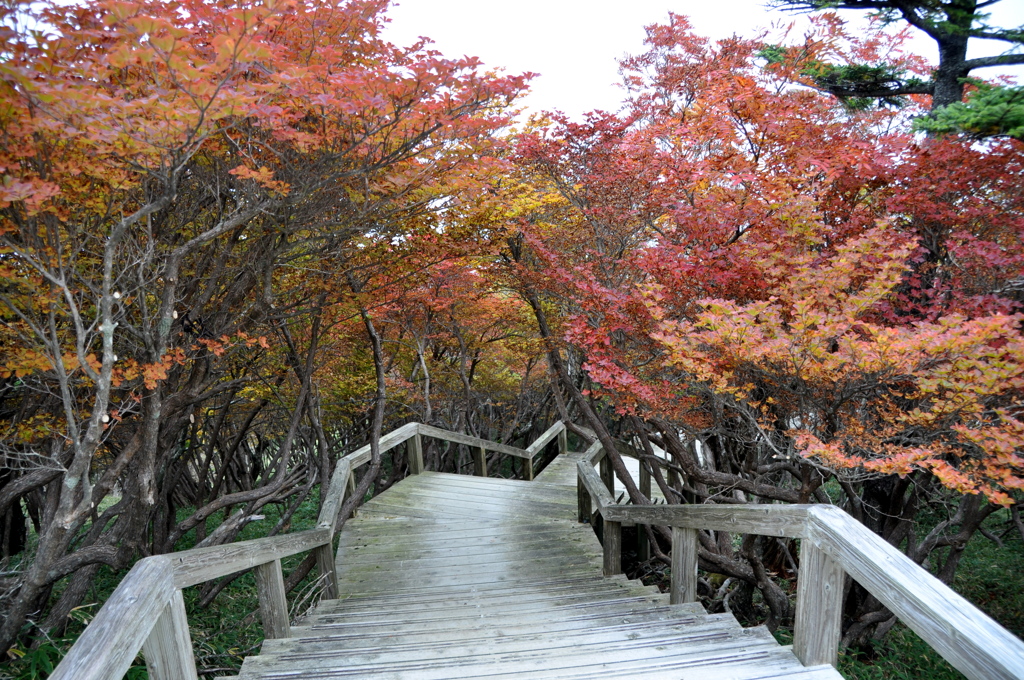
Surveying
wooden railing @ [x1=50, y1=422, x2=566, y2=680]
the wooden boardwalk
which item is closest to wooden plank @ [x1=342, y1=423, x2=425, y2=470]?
the wooden boardwalk

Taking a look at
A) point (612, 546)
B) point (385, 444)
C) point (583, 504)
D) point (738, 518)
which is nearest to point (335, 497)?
point (385, 444)

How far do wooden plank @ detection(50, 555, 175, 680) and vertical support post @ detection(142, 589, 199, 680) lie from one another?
0.19 feet

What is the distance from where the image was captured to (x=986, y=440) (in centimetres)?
363

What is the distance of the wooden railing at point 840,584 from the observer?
156 cm

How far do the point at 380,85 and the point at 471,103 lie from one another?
26.2 inches

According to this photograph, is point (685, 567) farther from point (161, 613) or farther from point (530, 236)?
point (530, 236)

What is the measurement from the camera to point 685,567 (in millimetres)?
3850

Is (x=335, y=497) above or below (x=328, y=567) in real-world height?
above

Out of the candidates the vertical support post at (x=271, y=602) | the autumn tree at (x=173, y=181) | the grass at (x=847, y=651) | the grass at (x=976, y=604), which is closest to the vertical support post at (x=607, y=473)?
the grass at (x=847, y=651)

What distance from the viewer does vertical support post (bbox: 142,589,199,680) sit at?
7.16ft

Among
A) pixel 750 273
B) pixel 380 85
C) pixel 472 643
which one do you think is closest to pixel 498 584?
pixel 472 643

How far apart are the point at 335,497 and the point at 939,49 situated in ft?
21.8

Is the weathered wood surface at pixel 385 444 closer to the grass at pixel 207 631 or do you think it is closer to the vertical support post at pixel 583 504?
the grass at pixel 207 631

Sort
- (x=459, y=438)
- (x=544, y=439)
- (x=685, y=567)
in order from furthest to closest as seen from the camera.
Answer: (x=544, y=439), (x=459, y=438), (x=685, y=567)
